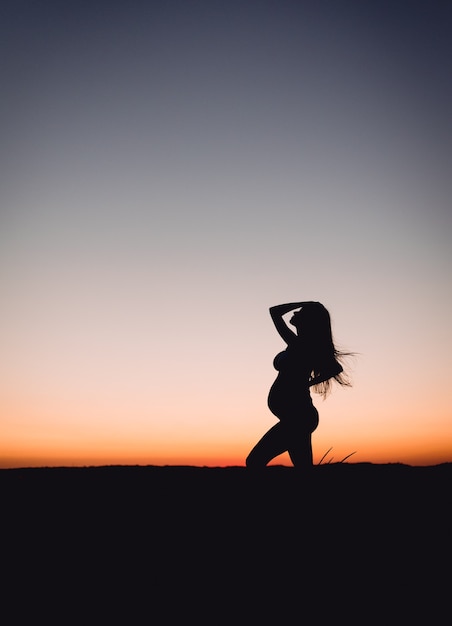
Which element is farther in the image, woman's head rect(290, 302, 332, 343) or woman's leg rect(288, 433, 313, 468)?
woman's head rect(290, 302, 332, 343)

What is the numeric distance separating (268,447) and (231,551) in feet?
3.06

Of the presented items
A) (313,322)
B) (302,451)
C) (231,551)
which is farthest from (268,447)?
(313,322)

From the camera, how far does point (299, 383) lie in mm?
4762

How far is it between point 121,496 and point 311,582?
2.90m

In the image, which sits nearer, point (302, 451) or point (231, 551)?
point (231, 551)

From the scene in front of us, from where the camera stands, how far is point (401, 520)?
5.14m

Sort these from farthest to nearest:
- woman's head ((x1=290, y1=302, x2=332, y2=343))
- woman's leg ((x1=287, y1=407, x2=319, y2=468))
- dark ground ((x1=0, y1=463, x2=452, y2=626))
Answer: woman's head ((x1=290, y1=302, x2=332, y2=343)) → woman's leg ((x1=287, y1=407, x2=319, y2=468)) → dark ground ((x1=0, y1=463, x2=452, y2=626))

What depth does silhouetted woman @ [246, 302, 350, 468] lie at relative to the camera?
4.71 meters

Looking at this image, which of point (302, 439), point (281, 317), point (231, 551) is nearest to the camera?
point (231, 551)

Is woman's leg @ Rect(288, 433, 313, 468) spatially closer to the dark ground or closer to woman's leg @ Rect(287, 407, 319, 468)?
woman's leg @ Rect(287, 407, 319, 468)

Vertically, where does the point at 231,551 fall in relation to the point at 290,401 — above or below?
below

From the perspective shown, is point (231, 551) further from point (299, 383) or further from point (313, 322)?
point (313, 322)

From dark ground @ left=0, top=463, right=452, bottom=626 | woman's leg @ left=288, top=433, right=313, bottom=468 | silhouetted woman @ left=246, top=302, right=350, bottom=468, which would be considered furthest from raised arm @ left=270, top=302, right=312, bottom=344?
dark ground @ left=0, top=463, right=452, bottom=626

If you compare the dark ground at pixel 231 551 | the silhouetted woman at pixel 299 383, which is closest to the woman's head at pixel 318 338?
the silhouetted woman at pixel 299 383
